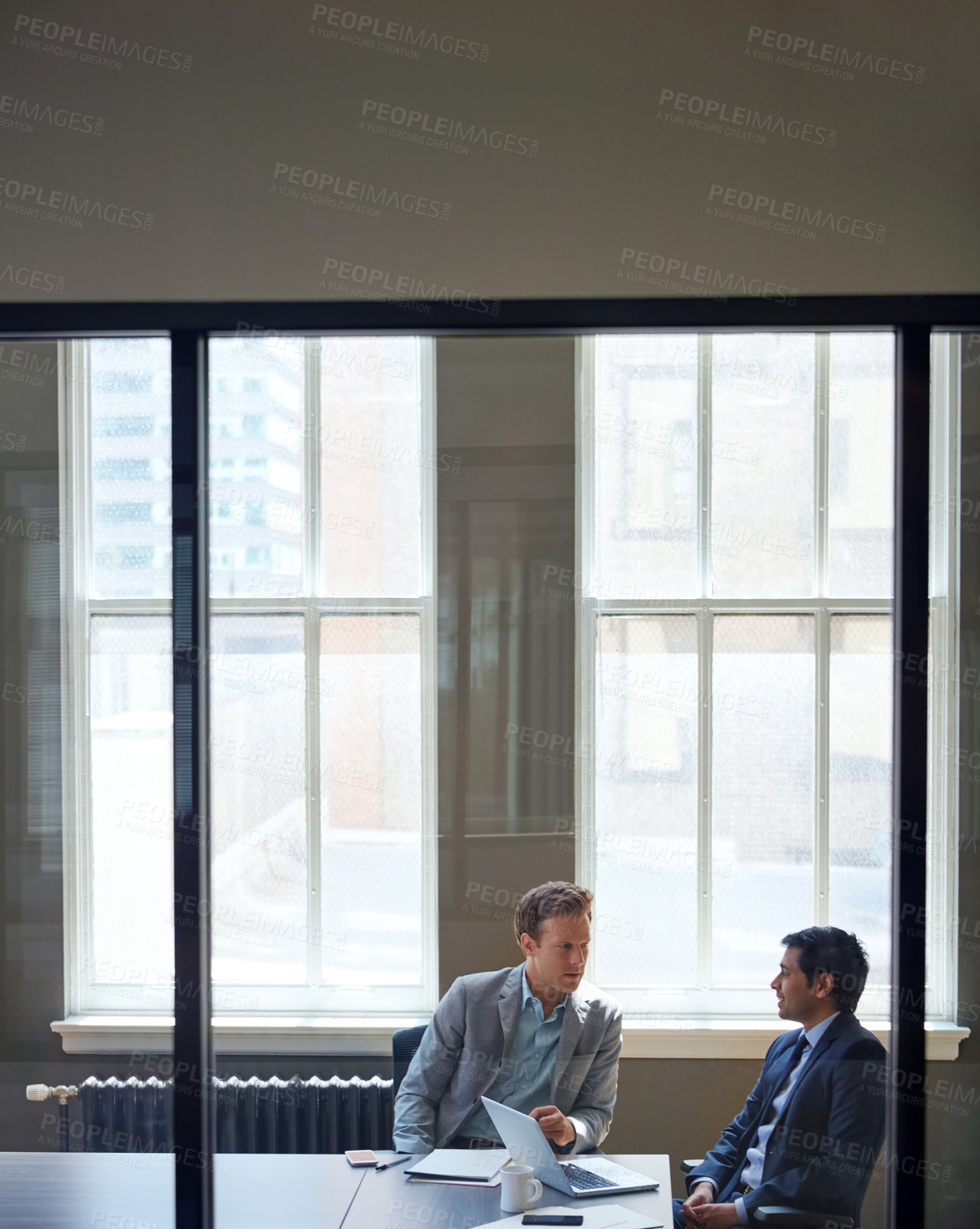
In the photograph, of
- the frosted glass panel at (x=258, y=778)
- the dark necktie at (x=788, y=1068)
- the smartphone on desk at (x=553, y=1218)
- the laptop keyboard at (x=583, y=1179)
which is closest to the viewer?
the smartphone on desk at (x=553, y=1218)

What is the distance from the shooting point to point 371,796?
228cm

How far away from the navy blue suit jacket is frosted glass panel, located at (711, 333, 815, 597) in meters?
1.02

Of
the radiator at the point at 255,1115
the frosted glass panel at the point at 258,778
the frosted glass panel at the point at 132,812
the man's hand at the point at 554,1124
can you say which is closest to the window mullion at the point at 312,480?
the frosted glass panel at the point at 258,778

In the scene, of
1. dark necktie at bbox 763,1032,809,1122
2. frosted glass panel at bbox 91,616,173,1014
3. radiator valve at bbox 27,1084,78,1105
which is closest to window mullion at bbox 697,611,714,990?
dark necktie at bbox 763,1032,809,1122

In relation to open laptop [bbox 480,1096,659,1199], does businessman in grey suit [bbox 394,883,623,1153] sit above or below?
above

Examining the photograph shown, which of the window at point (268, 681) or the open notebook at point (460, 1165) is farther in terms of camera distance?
the window at point (268, 681)

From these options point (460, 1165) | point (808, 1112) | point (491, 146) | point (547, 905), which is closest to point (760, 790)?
point (547, 905)

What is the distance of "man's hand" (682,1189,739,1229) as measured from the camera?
2.17 meters

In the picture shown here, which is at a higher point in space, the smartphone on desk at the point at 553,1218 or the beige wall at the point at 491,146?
the beige wall at the point at 491,146

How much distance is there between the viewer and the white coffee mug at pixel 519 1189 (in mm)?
1996

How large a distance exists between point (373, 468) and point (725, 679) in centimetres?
95

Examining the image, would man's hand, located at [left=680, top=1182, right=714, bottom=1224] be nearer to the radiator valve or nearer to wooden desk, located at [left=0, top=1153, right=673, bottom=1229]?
wooden desk, located at [left=0, top=1153, right=673, bottom=1229]

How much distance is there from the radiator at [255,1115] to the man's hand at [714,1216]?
700 millimetres

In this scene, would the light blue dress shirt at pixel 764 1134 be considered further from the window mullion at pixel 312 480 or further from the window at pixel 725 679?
the window mullion at pixel 312 480
